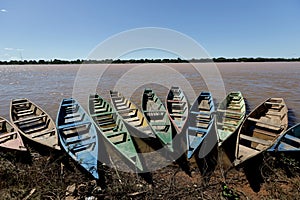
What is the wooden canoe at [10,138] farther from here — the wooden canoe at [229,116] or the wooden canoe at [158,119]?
the wooden canoe at [229,116]

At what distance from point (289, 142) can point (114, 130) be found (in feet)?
19.2

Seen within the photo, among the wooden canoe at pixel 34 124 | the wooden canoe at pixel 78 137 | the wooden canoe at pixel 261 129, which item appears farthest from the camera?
the wooden canoe at pixel 34 124

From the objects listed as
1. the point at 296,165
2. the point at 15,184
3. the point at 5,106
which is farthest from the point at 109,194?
the point at 5,106

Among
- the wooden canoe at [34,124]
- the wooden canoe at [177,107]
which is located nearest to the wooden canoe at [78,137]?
the wooden canoe at [34,124]

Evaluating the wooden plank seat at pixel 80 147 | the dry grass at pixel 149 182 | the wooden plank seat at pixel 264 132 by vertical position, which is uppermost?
the wooden plank seat at pixel 80 147

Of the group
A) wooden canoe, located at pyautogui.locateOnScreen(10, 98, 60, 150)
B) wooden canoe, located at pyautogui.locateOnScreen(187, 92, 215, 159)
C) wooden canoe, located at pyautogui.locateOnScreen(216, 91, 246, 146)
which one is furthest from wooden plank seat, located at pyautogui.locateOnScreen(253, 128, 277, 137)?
wooden canoe, located at pyautogui.locateOnScreen(10, 98, 60, 150)

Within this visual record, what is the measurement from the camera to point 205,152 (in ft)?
19.5

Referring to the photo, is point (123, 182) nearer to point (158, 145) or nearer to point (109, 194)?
point (109, 194)

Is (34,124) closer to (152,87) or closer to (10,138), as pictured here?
(10,138)

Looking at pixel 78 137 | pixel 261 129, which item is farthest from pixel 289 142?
pixel 78 137

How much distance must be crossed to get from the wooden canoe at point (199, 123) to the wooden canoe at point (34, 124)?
3935 mm

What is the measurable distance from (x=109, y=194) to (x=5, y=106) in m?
13.7

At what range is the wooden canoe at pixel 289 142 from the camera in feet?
16.1

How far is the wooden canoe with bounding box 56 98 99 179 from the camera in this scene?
4.76 metres
